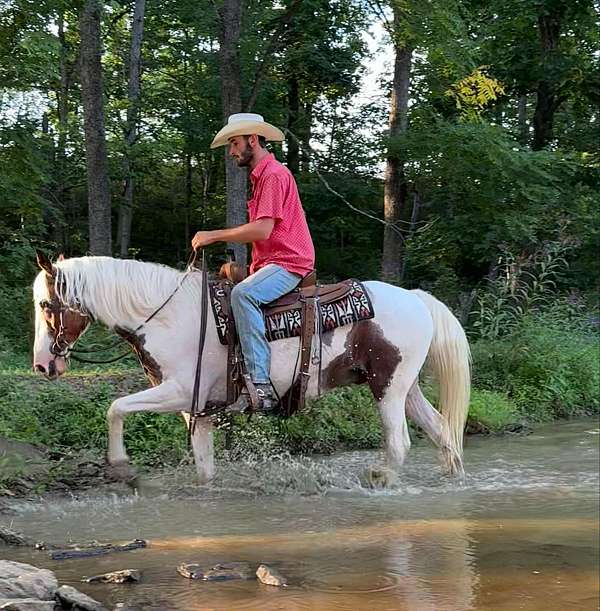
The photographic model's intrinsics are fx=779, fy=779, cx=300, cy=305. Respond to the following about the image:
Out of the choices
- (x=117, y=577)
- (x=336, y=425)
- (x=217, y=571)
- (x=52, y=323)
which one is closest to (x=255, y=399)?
(x=52, y=323)

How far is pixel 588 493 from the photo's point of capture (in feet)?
19.0

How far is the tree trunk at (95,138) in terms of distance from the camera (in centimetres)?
1232

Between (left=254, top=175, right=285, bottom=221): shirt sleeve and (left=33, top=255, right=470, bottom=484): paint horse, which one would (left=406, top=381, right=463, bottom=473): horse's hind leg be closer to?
(left=33, top=255, right=470, bottom=484): paint horse

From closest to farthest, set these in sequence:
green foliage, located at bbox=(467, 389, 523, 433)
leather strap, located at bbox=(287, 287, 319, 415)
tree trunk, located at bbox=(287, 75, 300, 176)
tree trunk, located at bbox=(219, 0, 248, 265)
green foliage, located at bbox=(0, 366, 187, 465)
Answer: leather strap, located at bbox=(287, 287, 319, 415) < green foliage, located at bbox=(0, 366, 187, 465) < green foliage, located at bbox=(467, 389, 523, 433) < tree trunk, located at bbox=(219, 0, 248, 265) < tree trunk, located at bbox=(287, 75, 300, 176)

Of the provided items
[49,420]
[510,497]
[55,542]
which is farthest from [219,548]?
[49,420]

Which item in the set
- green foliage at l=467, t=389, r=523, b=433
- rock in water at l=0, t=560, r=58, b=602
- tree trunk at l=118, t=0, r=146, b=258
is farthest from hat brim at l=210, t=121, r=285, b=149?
tree trunk at l=118, t=0, r=146, b=258

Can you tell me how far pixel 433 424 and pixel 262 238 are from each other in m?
2.15

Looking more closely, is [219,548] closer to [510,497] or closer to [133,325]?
[133,325]

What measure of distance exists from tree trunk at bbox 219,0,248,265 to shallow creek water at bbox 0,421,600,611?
6.03 meters

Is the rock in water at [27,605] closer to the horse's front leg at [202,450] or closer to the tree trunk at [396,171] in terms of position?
the horse's front leg at [202,450]

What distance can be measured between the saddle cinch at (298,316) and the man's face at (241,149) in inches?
30.5

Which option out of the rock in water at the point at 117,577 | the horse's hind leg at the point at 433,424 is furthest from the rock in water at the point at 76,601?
the horse's hind leg at the point at 433,424

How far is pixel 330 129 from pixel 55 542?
20372 millimetres

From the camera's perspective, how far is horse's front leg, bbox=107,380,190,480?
5164 millimetres
